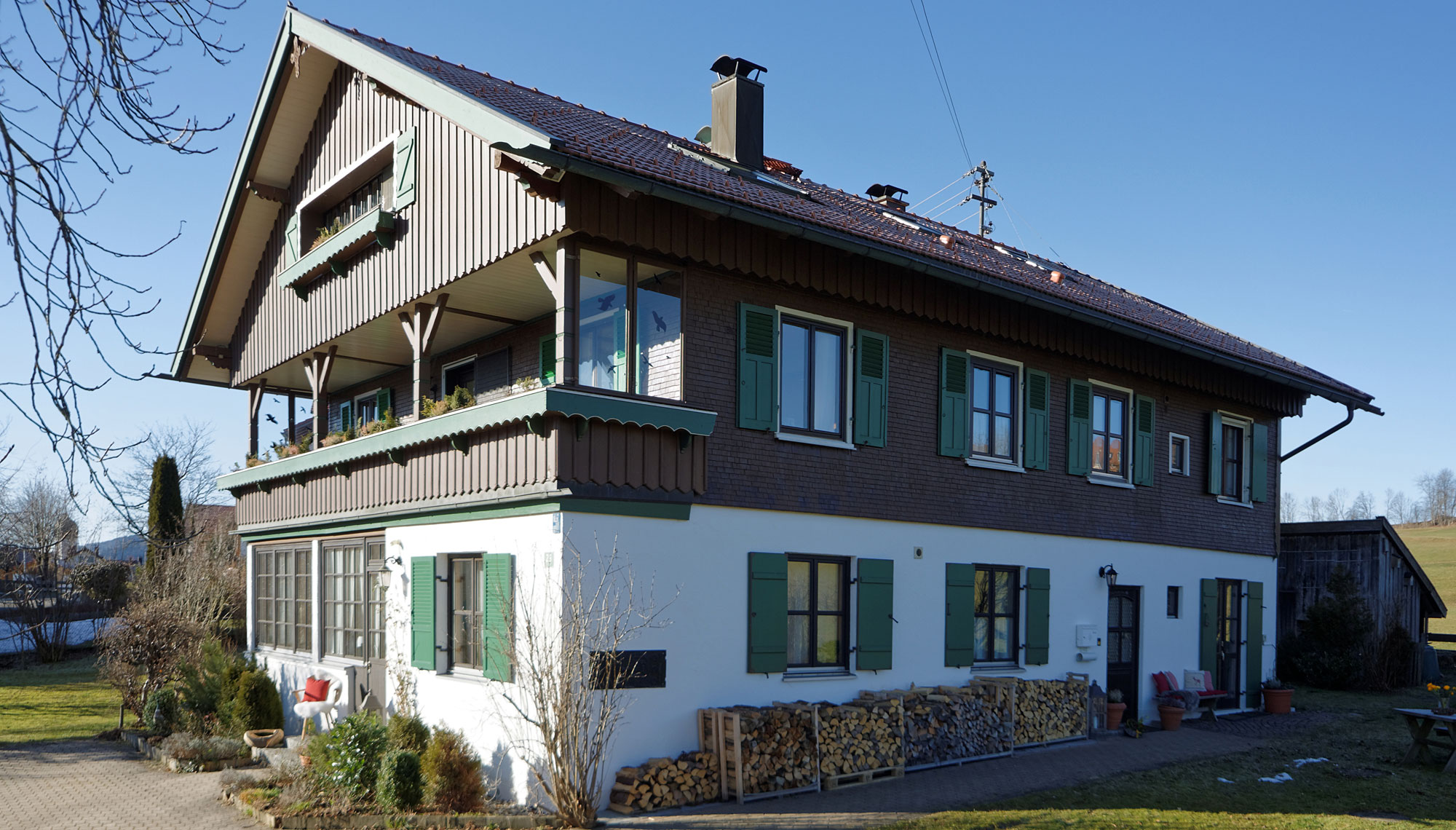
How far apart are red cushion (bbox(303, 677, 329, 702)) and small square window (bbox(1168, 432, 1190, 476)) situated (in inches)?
515

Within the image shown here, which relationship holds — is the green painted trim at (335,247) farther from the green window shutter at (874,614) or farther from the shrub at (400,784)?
the green window shutter at (874,614)

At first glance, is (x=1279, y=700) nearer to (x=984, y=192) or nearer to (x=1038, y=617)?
(x=1038, y=617)

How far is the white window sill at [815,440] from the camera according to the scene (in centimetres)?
1193

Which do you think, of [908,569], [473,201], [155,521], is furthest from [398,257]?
[155,521]

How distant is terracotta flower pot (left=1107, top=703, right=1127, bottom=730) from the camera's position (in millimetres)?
15297

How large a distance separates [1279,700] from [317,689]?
14.8 meters

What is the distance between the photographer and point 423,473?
12.4 m

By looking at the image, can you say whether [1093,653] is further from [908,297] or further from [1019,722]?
[908,297]

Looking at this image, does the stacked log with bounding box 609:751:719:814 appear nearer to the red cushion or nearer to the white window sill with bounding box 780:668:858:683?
the white window sill with bounding box 780:668:858:683

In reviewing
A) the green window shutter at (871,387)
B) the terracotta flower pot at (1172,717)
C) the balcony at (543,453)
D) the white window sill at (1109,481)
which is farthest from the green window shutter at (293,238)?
the terracotta flower pot at (1172,717)

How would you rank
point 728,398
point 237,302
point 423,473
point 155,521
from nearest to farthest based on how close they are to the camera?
point 728,398 < point 423,473 < point 237,302 < point 155,521

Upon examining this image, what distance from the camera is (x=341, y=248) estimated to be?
14422 mm

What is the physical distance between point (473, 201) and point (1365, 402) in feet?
53.9

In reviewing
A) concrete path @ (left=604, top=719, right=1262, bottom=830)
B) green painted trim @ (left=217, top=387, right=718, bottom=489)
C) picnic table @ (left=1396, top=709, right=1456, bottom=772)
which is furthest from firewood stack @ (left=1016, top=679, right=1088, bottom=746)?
green painted trim @ (left=217, top=387, right=718, bottom=489)
